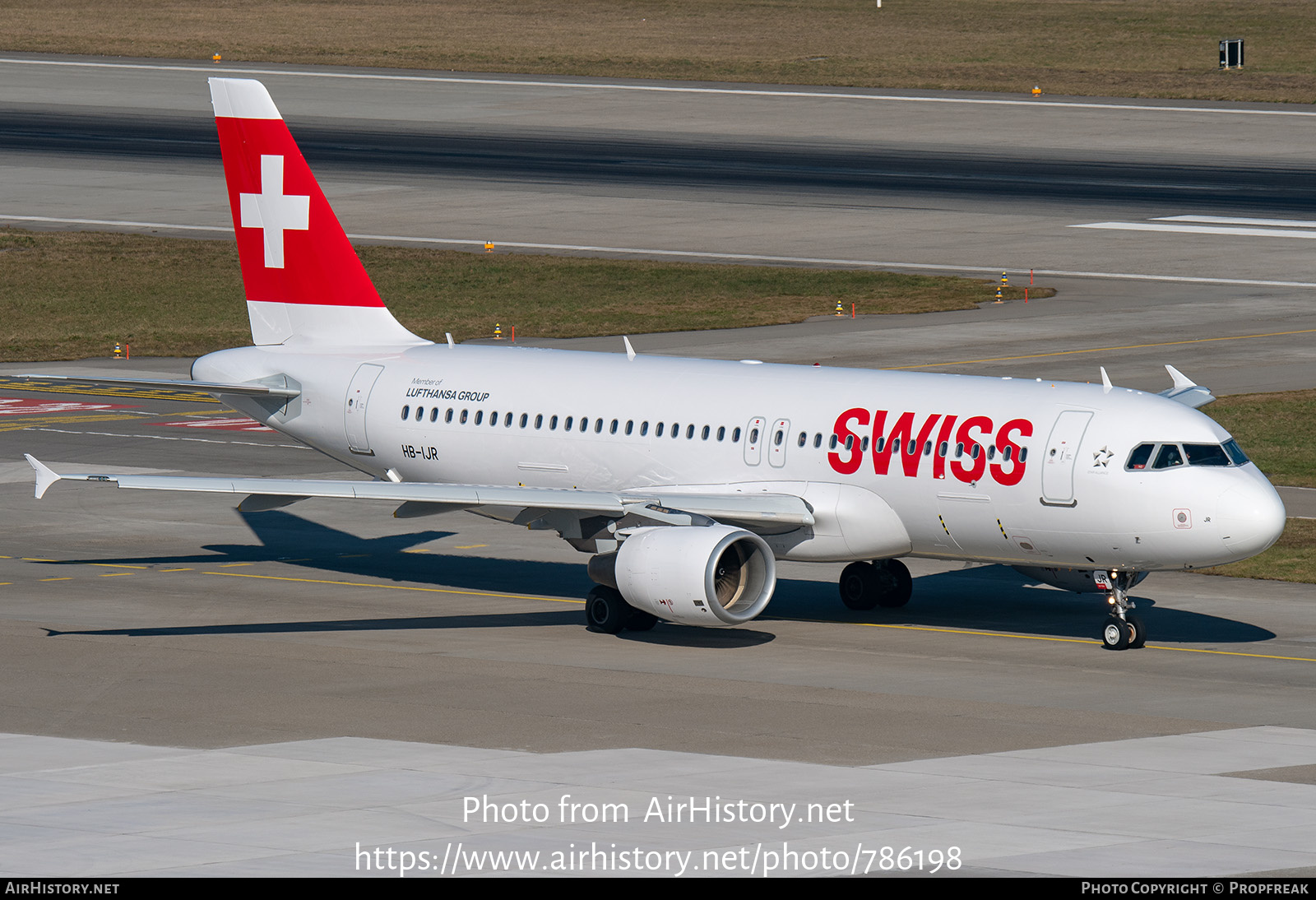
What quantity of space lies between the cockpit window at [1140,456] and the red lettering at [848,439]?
4438mm

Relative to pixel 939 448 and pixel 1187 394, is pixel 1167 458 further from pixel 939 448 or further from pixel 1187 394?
pixel 1187 394

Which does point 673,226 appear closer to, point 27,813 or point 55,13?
point 27,813

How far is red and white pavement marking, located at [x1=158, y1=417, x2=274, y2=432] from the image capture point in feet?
194

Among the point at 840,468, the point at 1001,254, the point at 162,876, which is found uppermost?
the point at 1001,254

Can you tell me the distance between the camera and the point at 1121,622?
35.1 metres

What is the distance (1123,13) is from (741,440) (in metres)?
138

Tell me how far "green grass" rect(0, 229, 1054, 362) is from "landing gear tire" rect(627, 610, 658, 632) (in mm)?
37092

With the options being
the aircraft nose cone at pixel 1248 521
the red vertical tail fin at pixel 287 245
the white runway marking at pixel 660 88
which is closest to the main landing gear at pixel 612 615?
the red vertical tail fin at pixel 287 245

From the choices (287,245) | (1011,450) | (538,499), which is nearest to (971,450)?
(1011,450)

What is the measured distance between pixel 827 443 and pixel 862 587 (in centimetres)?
351

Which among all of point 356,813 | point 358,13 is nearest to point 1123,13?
point 358,13

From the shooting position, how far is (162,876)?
20.7m

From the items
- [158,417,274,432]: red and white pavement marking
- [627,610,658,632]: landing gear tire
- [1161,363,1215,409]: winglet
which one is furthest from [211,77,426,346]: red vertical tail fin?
[158,417,274,432]: red and white pavement marking

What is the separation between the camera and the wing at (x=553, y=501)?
35.0 m
